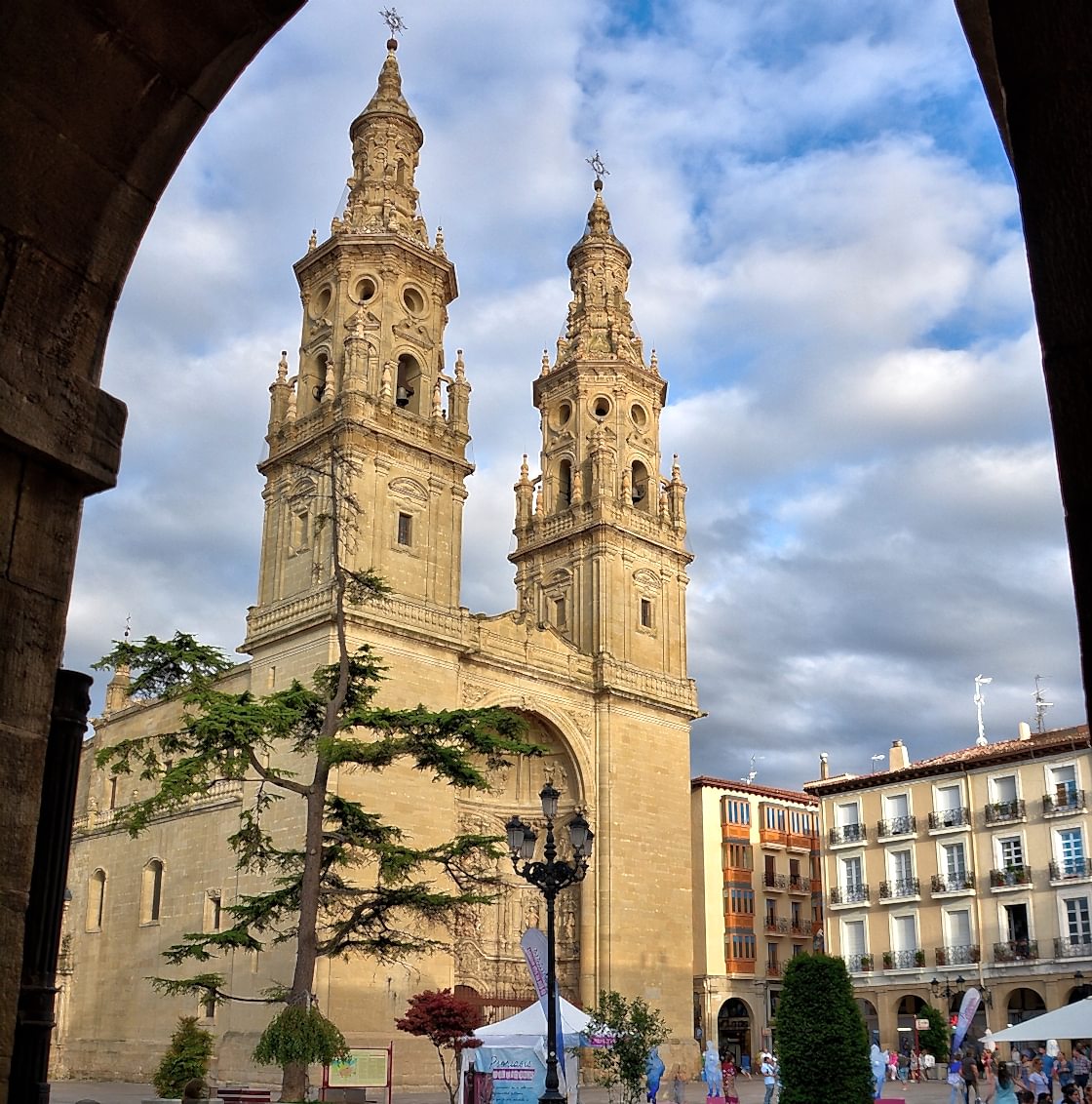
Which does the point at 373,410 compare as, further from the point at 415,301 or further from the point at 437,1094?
the point at 437,1094

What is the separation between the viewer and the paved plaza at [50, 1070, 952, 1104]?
27.3m

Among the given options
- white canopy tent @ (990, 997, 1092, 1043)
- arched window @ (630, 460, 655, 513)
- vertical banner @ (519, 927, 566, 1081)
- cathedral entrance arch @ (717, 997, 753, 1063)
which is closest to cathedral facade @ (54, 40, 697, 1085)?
arched window @ (630, 460, 655, 513)

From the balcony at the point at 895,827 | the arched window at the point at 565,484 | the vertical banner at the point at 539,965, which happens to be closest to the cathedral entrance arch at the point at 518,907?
the arched window at the point at 565,484

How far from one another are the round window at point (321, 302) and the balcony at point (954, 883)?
85.2ft

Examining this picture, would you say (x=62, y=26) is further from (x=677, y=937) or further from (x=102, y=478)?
(x=677, y=937)

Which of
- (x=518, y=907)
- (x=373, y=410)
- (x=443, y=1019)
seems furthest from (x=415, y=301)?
(x=443, y=1019)

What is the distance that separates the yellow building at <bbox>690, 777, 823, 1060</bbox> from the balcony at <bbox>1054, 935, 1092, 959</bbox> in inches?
466

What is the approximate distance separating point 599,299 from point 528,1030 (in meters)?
31.0

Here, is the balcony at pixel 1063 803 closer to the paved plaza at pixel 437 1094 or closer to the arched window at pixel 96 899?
the paved plaza at pixel 437 1094

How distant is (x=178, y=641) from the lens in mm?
15859

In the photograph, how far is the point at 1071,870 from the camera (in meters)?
38.4

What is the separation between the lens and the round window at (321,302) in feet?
120

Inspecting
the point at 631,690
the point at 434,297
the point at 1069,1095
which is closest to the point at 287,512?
the point at 434,297

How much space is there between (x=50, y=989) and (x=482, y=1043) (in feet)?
52.1
